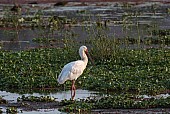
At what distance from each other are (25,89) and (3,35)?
14935mm

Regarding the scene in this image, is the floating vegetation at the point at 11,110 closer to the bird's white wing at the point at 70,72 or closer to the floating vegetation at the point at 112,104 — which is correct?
the floating vegetation at the point at 112,104

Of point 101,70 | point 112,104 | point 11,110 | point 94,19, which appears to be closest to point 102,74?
point 101,70

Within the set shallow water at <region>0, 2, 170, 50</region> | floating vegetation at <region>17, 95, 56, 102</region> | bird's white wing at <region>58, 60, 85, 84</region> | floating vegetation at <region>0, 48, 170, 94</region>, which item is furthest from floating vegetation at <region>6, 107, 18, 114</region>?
shallow water at <region>0, 2, 170, 50</region>

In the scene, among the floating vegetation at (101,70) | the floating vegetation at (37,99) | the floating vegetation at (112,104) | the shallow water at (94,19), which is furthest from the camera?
the shallow water at (94,19)

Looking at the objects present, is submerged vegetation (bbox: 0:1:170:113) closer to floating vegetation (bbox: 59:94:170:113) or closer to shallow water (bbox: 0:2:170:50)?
floating vegetation (bbox: 59:94:170:113)

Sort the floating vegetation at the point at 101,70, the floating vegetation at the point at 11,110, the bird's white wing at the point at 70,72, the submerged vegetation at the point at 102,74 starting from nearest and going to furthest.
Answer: the floating vegetation at the point at 11,110 → the submerged vegetation at the point at 102,74 → the bird's white wing at the point at 70,72 → the floating vegetation at the point at 101,70

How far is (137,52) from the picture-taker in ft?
69.1

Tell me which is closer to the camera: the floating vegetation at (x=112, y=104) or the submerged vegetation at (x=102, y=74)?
the floating vegetation at (x=112, y=104)

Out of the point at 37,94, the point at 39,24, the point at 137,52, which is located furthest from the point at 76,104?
the point at 39,24

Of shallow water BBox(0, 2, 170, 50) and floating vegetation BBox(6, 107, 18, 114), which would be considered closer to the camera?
floating vegetation BBox(6, 107, 18, 114)

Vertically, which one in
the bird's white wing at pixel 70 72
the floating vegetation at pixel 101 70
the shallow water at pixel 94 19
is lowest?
the shallow water at pixel 94 19

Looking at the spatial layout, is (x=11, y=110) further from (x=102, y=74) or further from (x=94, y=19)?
(x=94, y=19)

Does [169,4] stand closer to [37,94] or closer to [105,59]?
[105,59]

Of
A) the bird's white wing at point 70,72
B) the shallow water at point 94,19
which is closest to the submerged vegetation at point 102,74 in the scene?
the bird's white wing at point 70,72
